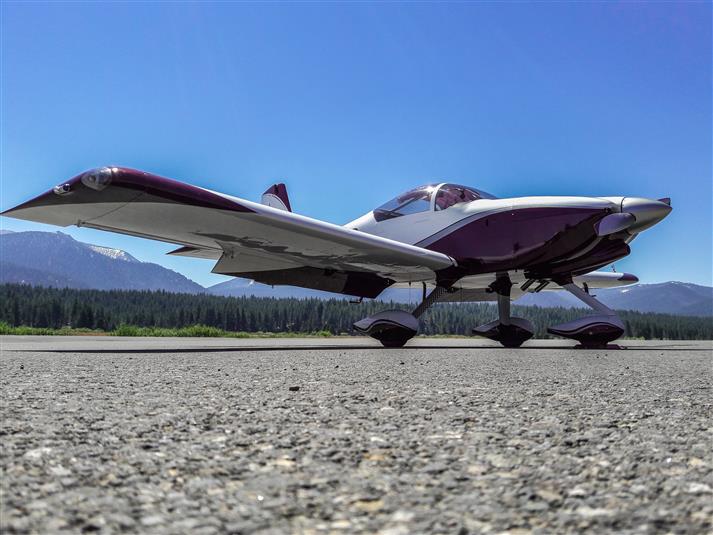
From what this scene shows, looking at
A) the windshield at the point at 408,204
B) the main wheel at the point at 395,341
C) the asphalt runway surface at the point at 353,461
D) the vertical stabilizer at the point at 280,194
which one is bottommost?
the asphalt runway surface at the point at 353,461

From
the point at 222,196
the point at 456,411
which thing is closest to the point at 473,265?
the point at 222,196

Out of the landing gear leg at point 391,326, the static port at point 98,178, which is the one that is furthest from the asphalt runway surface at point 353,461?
the landing gear leg at point 391,326

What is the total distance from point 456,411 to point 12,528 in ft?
5.79

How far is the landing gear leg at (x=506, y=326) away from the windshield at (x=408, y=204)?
2136 mm

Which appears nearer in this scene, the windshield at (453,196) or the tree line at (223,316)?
the windshield at (453,196)

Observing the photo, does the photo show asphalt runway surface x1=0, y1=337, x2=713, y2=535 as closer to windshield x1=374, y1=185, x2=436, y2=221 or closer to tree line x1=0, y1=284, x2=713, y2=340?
windshield x1=374, y1=185, x2=436, y2=221

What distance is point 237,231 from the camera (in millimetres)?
8836

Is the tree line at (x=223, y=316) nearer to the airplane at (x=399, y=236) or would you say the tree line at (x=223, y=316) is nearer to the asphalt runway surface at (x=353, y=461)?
the airplane at (x=399, y=236)

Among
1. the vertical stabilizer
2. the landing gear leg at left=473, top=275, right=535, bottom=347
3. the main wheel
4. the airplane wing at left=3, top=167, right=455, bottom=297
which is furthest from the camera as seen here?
the vertical stabilizer

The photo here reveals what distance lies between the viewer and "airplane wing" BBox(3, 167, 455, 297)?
7281mm

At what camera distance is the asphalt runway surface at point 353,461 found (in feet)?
3.62

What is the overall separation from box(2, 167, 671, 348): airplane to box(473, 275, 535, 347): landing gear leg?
2 centimetres

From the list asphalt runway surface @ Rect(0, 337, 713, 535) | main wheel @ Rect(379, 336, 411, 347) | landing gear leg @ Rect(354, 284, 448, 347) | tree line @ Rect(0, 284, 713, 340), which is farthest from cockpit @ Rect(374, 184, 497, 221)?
tree line @ Rect(0, 284, 713, 340)

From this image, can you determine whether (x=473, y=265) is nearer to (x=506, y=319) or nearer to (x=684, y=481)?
(x=506, y=319)
